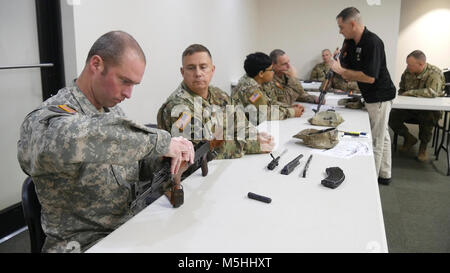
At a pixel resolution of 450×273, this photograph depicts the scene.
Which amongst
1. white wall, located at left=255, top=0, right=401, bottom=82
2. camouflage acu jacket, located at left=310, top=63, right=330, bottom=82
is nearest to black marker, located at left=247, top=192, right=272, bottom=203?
camouflage acu jacket, located at left=310, top=63, right=330, bottom=82

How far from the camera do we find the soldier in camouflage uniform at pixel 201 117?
183cm

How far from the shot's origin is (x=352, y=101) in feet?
11.5

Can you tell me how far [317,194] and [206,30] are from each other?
9.65ft

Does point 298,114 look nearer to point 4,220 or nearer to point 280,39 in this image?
point 4,220

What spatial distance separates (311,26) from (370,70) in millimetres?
4041

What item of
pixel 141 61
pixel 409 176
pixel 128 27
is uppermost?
Answer: pixel 128 27

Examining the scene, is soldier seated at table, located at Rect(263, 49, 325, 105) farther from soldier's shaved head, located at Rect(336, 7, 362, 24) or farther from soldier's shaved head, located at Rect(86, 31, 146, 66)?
soldier's shaved head, located at Rect(86, 31, 146, 66)

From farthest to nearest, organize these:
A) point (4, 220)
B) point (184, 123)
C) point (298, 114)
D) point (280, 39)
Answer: point (280, 39)
point (298, 114)
point (4, 220)
point (184, 123)

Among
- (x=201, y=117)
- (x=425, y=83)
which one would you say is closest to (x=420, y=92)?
(x=425, y=83)

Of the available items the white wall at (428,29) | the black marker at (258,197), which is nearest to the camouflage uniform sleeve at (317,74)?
the white wall at (428,29)

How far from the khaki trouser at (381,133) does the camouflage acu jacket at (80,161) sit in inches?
101

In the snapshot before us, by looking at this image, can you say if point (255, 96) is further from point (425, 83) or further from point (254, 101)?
point (425, 83)

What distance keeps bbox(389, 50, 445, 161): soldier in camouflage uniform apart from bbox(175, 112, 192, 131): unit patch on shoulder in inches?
137

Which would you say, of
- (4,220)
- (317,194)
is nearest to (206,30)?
(4,220)
